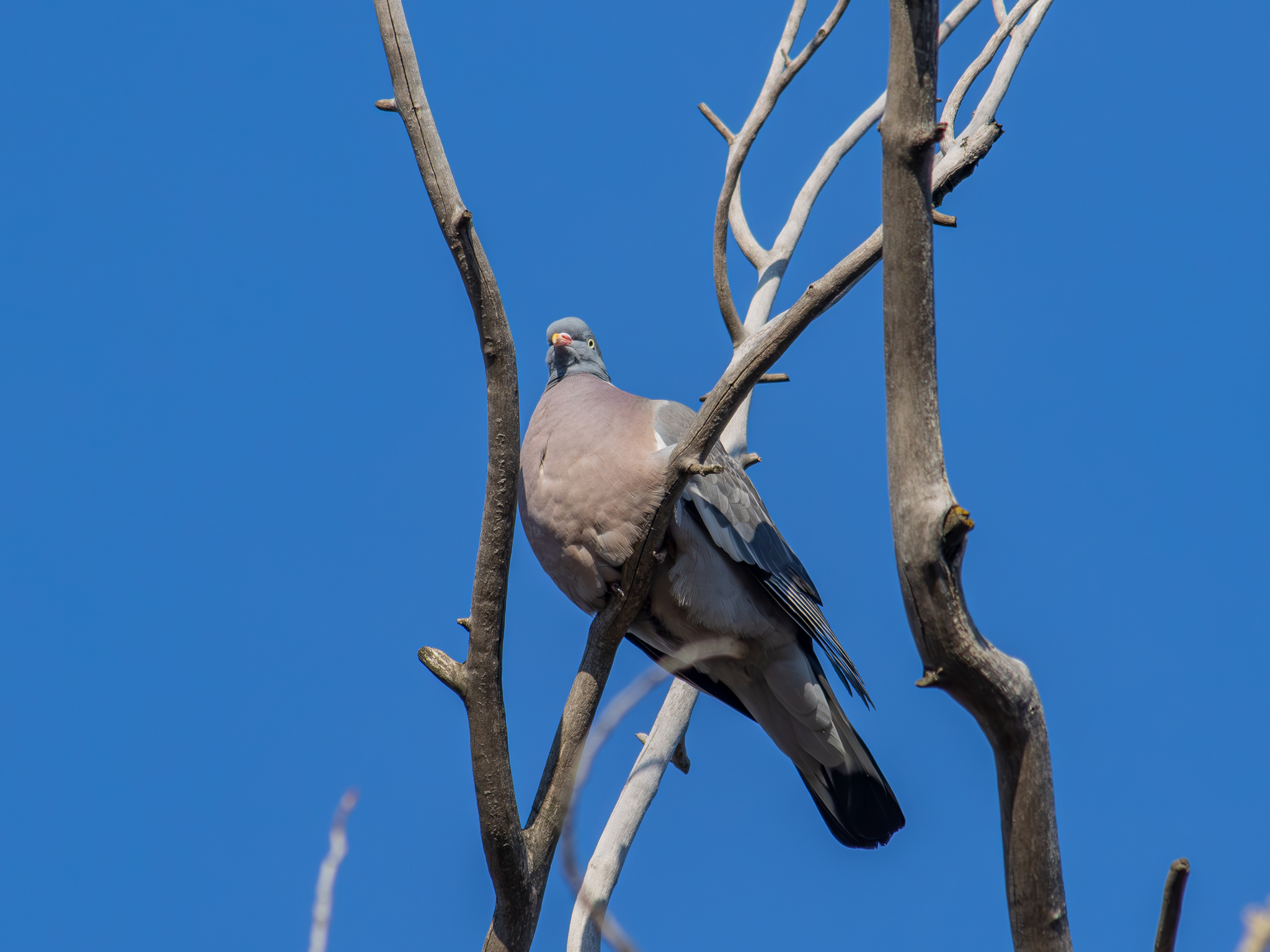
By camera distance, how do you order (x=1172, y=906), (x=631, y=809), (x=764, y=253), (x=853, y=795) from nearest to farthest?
1. (x=1172, y=906)
2. (x=853, y=795)
3. (x=631, y=809)
4. (x=764, y=253)

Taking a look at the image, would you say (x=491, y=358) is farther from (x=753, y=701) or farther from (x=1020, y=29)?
(x=1020, y=29)

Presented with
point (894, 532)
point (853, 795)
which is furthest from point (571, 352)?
point (894, 532)

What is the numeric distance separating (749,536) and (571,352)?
1.28 m

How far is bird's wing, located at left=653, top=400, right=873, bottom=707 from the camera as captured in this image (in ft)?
13.4

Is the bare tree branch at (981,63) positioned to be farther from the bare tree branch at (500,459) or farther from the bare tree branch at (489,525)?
the bare tree branch at (489,525)

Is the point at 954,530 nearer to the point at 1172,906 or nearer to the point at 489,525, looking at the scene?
the point at 1172,906

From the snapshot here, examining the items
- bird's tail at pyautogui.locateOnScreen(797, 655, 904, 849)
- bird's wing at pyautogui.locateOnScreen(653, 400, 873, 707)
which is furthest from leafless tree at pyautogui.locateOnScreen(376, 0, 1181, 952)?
bird's tail at pyautogui.locateOnScreen(797, 655, 904, 849)

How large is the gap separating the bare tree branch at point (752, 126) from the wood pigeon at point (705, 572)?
2.47 feet

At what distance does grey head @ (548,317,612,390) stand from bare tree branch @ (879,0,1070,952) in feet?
9.23

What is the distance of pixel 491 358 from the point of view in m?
2.88

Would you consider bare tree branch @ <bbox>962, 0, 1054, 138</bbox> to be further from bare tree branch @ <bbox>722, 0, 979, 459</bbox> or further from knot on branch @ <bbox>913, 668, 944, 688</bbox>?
knot on branch @ <bbox>913, 668, 944, 688</bbox>

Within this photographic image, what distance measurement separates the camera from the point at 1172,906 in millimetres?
1761

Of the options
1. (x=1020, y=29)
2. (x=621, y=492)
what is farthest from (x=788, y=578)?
(x=1020, y=29)

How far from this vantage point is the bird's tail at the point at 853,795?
4324mm
